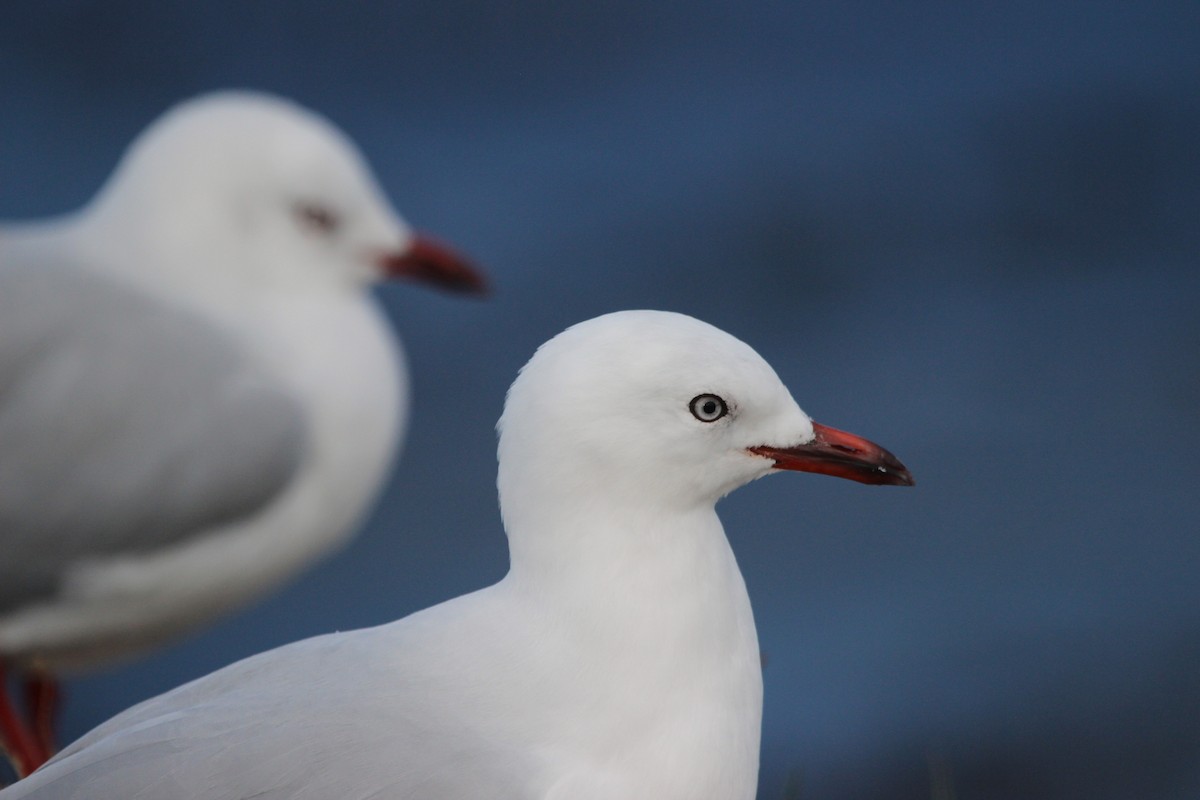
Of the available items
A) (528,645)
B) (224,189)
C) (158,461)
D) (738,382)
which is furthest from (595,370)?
(224,189)

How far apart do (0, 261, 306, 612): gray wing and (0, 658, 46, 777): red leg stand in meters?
0.23

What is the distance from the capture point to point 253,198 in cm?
392

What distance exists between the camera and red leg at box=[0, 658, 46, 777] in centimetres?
339

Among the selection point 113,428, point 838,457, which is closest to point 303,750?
point 838,457

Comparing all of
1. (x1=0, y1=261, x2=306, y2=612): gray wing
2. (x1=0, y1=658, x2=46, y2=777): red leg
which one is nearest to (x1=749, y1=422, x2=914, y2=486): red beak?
(x1=0, y1=261, x2=306, y2=612): gray wing

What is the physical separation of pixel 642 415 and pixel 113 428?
175 cm

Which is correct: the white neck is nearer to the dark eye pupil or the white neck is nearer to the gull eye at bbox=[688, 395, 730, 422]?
the gull eye at bbox=[688, 395, 730, 422]

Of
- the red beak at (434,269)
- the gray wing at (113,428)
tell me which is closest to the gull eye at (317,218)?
the red beak at (434,269)

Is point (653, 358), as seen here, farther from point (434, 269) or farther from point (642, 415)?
point (434, 269)

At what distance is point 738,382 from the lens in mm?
2143

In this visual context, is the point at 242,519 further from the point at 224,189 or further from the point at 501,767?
the point at 501,767

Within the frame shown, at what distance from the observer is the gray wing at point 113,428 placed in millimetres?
3426

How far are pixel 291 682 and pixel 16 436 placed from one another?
162 centimetres

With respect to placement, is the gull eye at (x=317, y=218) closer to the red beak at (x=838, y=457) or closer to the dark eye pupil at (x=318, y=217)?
the dark eye pupil at (x=318, y=217)
